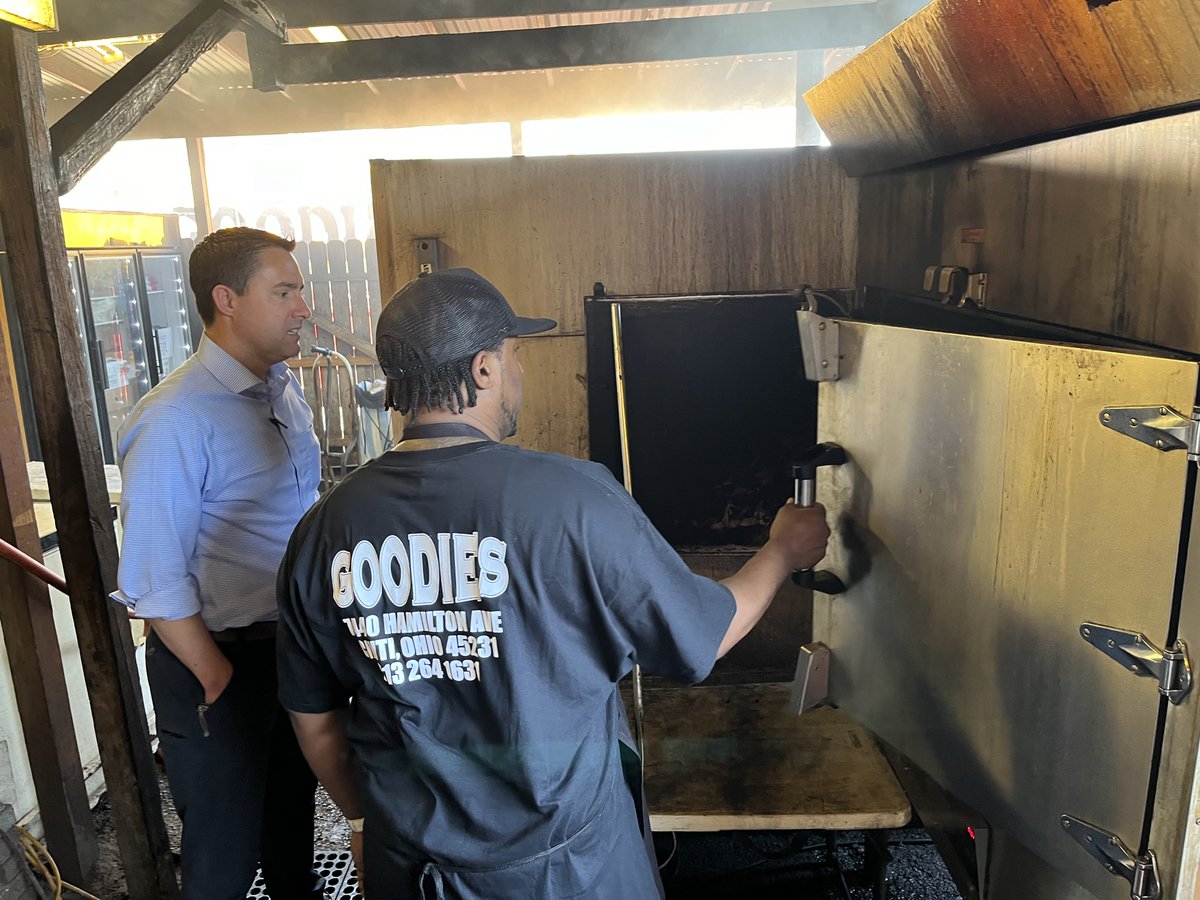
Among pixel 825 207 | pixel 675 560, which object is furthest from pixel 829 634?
pixel 825 207

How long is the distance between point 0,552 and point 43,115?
109 centimetres

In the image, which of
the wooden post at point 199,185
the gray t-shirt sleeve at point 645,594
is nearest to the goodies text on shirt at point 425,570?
the gray t-shirt sleeve at point 645,594

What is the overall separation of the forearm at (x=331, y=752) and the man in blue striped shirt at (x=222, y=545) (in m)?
0.49

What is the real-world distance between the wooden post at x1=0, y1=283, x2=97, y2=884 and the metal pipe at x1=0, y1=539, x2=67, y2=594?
0.05 meters

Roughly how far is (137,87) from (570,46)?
122 centimetres

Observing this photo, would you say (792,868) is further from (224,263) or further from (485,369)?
(224,263)

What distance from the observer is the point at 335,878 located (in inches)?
89.9

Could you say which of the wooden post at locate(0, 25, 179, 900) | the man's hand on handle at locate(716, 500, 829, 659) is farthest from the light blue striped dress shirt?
the man's hand on handle at locate(716, 500, 829, 659)

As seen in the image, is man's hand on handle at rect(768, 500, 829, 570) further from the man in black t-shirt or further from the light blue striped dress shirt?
the light blue striped dress shirt

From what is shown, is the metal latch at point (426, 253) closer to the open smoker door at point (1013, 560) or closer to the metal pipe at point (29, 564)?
the open smoker door at point (1013, 560)

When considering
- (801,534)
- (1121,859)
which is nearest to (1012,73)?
(801,534)

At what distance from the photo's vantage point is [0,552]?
2.08 metres

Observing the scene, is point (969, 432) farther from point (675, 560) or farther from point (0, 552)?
point (0, 552)

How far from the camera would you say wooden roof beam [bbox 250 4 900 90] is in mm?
2305
